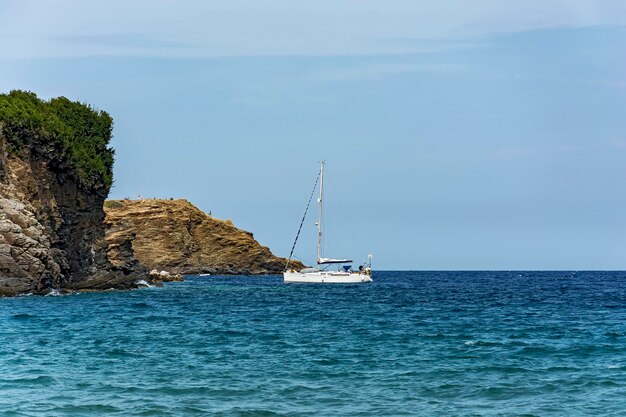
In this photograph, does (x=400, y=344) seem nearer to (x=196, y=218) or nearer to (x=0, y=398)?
(x=0, y=398)

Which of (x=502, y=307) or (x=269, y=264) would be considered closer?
(x=502, y=307)

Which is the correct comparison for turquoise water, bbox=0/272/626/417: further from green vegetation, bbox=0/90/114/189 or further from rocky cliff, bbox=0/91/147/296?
green vegetation, bbox=0/90/114/189

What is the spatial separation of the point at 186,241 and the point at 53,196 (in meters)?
86.5

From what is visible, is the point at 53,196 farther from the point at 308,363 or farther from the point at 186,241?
the point at 186,241

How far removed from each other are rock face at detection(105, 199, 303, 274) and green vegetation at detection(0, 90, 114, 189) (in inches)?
2323

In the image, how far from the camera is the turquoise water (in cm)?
2419

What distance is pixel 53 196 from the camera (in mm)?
83312

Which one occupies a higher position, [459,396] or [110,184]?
[110,184]

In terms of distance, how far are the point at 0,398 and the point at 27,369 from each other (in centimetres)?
566

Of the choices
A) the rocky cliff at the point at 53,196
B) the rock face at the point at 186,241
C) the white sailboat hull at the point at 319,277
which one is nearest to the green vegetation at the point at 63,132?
the rocky cliff at the point at 53,196

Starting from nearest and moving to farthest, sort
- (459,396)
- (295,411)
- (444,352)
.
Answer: (295,411)
(459,396)
(444,352)

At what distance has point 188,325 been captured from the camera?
48.1m

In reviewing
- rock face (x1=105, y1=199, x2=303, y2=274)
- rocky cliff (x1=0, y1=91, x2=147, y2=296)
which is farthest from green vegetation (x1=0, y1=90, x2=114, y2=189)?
rock face (x1=105, y1=199, x2=303, y2=274)

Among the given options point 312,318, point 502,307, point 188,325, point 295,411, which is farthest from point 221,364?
point 502,307
